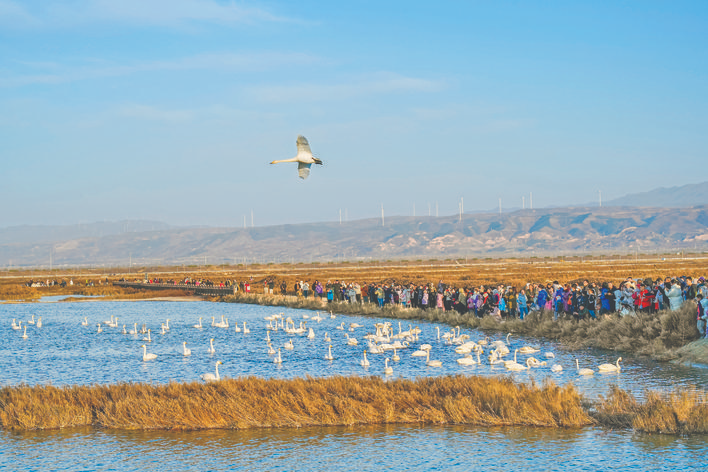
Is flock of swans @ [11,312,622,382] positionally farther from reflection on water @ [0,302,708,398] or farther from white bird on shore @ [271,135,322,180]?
white bird on shore @ [271,135,322,180]

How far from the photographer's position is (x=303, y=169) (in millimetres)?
19453

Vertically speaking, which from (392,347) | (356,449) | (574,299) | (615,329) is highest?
(574,299)

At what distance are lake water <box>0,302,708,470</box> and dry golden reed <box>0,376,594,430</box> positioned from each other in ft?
1.32

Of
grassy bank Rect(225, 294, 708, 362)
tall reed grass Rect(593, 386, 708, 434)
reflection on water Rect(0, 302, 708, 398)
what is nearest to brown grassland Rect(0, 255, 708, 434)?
tall reed grass Rect(593, 386, 708, 434)

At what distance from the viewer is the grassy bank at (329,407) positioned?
658 inches

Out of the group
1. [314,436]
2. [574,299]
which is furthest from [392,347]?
[314,436]

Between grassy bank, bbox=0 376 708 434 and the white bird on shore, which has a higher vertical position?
the white bird on shore

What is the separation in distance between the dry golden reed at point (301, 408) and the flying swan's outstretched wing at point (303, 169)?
532cm

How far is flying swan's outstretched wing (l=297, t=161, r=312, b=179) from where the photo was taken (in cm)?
1925

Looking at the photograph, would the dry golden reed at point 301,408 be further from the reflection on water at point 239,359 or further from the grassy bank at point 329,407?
the reflection on water at point 239,359

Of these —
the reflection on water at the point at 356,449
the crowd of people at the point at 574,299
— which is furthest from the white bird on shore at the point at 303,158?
the crowd of people at the point at 574,299

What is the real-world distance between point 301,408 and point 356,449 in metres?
2.57

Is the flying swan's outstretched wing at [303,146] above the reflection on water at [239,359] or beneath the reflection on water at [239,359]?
above

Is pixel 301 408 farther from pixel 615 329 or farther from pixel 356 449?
pixel 615 329
